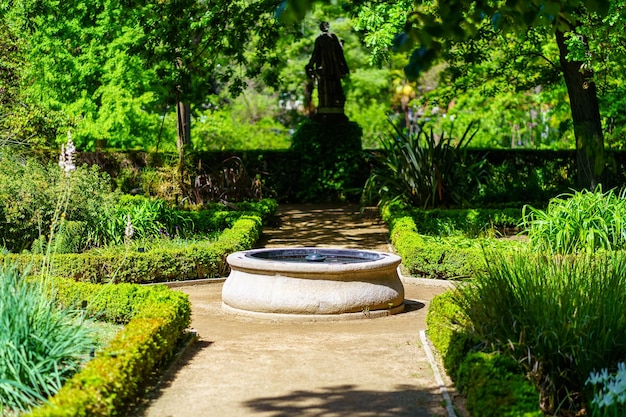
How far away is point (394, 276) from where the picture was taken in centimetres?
1078

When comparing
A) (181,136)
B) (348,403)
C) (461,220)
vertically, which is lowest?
(348,403)

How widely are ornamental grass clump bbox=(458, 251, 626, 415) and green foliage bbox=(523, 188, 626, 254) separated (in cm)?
501

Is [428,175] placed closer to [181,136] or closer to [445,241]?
[445,241]

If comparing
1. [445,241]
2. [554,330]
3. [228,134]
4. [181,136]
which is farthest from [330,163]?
[554,330]

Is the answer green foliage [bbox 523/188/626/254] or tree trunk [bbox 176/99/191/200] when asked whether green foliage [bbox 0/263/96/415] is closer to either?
green foliage [bbox 523/188/626/254]

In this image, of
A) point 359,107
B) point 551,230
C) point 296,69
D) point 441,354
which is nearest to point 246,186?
point 551,230

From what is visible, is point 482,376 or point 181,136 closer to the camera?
point 482,376

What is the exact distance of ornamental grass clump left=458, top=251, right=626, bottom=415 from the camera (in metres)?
6.51

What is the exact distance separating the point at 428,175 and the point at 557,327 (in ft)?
38.0

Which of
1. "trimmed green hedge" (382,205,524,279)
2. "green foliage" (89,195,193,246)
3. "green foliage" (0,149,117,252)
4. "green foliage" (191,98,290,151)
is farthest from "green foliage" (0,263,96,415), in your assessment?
"green foliage" (191,98,290,151)

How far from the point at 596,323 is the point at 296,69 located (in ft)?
106

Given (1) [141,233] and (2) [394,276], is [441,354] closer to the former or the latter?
(2) [394,276]

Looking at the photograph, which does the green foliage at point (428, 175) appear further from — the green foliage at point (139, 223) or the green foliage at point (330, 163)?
the green foliage at point (139, 223)

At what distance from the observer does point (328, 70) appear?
23.0 m
